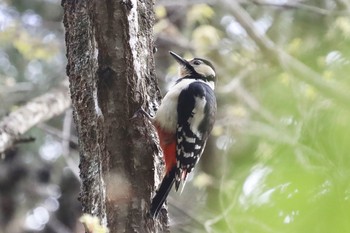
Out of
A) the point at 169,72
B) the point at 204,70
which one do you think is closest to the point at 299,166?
the point at 204,70

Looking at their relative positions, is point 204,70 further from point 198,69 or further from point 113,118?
point 113,118

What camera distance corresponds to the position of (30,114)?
390 cm

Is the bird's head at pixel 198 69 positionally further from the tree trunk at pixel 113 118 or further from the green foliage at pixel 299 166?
the green foliage at pixel 299 166

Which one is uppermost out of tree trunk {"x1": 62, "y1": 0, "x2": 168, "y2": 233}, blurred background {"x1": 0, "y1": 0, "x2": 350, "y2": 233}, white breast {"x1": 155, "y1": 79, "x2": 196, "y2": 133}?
tree trunk {"x1": 62, "y1": 0, "x2": 168, "y2": 233}

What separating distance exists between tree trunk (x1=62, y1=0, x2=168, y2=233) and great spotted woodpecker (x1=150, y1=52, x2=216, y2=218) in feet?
1.30

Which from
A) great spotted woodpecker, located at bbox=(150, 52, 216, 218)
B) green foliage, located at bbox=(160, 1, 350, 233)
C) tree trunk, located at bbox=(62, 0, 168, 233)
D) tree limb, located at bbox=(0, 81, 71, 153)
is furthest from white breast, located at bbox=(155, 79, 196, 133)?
green foliage, located at bbox=(160, 1, 350, 233)

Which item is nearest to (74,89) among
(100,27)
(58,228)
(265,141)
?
(100,27)

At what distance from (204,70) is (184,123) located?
66 cm

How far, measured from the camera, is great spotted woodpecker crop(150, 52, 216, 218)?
2802mm

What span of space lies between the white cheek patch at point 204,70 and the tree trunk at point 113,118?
4.67 feet

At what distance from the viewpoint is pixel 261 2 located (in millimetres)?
5145

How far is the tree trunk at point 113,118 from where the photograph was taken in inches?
81.3

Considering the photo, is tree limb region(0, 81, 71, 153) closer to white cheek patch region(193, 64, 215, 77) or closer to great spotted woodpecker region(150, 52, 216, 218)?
great spotted woodpecker region(150, 52, 216, 218)

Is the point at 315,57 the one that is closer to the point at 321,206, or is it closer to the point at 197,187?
the point at 321,206
